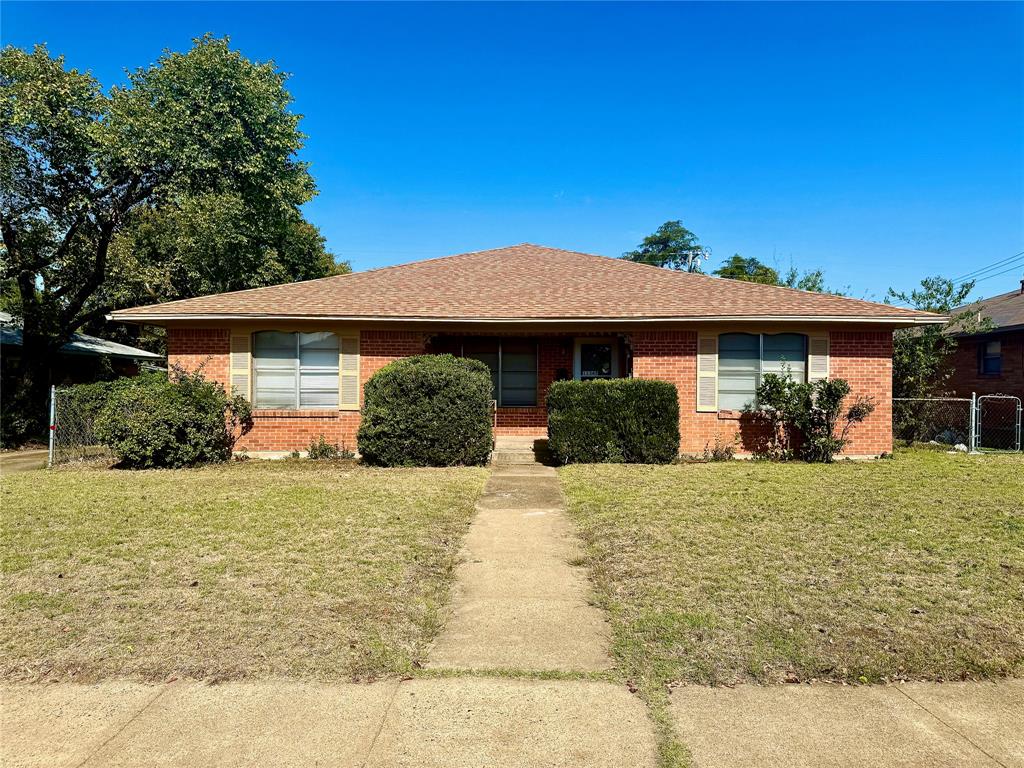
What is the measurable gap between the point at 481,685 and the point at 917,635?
9.23 ft

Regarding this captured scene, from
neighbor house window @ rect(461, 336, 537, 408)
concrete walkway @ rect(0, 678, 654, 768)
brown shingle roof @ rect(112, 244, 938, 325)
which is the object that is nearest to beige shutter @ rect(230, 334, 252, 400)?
brown shingle roof @ rect(112, 244, 938, 325)

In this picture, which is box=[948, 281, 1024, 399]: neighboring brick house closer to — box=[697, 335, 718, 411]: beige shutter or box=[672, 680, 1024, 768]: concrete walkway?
box=[697, 335, 718, 411]: beige shutter

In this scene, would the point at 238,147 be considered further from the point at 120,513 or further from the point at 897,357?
the point at 897,357

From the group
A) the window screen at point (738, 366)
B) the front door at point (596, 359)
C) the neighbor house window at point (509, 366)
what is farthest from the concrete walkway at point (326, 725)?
the neighbor house window at point (509, 366)

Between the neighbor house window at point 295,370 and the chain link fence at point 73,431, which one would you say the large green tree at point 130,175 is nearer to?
the chain link fence at point 73,431

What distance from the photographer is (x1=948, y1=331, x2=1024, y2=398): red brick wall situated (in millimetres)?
16375

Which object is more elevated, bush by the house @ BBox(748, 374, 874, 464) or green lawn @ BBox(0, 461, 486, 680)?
bush by the house @ BBox(748, 374, 874, 464)

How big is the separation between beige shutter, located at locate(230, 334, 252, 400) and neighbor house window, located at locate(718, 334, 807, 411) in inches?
382

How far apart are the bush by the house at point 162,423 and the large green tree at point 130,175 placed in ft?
23.7

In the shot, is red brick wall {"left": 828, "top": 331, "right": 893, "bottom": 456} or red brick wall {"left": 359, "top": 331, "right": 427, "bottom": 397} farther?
red brick wall {"left": 359, "top": 331, "right": 427, "bottom": 397}

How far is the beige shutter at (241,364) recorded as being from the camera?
1171 centimetres

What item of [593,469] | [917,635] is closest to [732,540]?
[917,635]

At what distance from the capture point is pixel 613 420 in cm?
1046

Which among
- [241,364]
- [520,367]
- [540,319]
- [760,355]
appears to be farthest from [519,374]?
[241,364]
